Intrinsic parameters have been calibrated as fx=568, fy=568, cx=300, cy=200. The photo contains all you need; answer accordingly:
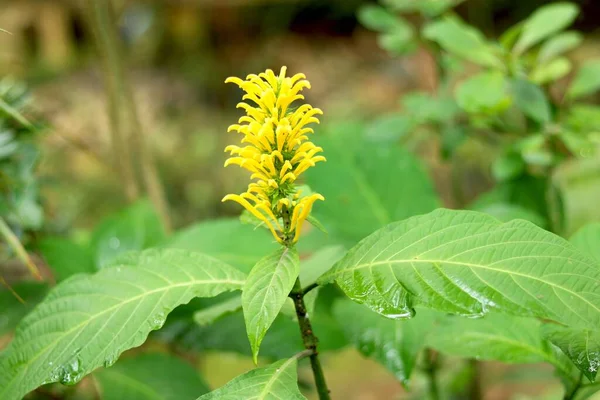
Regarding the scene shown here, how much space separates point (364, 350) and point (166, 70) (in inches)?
200

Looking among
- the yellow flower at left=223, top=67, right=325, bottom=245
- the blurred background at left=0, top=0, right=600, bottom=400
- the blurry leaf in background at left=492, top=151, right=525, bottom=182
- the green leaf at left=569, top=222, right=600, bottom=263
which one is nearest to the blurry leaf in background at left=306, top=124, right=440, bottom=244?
the blurry leaf in background at left=492, top=151, right=525, bottom=182

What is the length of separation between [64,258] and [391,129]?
0.86 metres

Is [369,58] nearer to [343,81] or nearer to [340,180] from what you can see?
[343,81]

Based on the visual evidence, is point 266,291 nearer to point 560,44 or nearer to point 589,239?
point 589,239

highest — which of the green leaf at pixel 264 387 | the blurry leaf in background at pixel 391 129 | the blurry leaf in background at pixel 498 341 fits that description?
the blurry leaf in background at pixel 391 129

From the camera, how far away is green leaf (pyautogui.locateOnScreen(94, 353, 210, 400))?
1.18 metres

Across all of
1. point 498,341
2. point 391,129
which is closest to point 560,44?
point 391,129

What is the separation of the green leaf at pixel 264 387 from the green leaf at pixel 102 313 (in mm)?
117

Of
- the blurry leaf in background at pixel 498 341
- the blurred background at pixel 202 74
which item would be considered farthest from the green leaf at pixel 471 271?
the blurred background at pixel 202 74

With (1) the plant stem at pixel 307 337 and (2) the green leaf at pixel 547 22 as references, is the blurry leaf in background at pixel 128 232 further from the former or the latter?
(2) the green leaf at pixel 547 22

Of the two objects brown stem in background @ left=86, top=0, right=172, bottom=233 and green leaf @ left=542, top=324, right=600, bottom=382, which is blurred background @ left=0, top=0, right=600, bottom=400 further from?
green leaf @ left=542, top=324, right=600, bottom=382

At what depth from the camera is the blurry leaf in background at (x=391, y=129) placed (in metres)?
1.45

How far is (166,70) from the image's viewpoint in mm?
5645

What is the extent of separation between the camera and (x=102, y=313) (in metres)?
0.79
